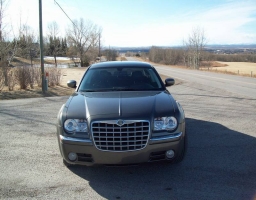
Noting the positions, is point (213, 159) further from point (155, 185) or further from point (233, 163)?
point (155, 185)

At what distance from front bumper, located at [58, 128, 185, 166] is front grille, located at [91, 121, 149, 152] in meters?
0.06

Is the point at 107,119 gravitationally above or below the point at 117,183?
above

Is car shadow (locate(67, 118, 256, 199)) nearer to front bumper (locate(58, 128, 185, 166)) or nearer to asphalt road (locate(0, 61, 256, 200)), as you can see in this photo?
asphalt road (locate(0, 61, 256, 200))

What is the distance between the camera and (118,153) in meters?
3.29

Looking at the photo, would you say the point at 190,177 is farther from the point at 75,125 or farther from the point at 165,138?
the point at 75,125

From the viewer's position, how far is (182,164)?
4027 mm

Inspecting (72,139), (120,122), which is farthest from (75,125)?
(120,122)

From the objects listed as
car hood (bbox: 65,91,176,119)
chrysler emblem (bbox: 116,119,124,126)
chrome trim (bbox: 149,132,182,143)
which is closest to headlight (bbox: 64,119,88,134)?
car hood (bbox: 65,91,176,119)

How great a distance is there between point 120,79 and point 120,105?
1398 mm

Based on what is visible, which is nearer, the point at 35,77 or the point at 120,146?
the point at 120,146

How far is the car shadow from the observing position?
3.17 m

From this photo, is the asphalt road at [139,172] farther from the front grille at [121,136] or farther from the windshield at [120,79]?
the windshield at [120,79]

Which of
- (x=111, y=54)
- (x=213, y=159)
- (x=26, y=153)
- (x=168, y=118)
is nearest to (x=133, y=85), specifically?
→ (x=168, y=118)

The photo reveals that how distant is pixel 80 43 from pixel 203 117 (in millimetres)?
59920
